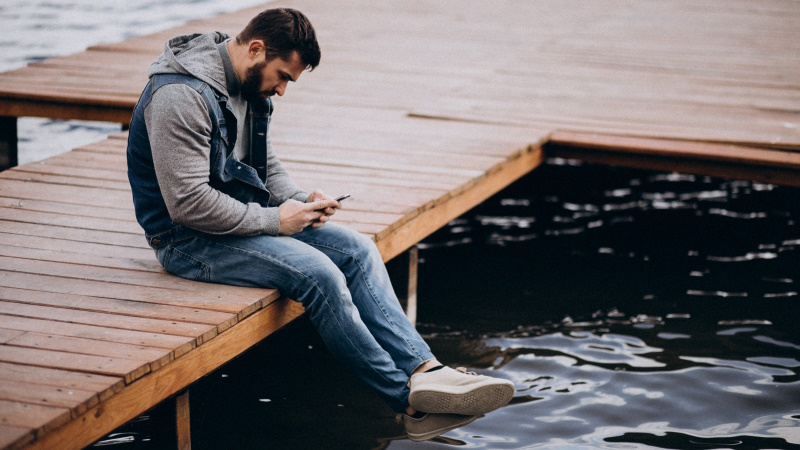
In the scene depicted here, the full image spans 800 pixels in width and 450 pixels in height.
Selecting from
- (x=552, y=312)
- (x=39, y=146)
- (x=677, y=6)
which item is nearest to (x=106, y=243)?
(x=552, y=312)

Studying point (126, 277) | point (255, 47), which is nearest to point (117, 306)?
point (126, 277)

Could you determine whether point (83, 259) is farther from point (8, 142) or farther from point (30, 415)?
point (8, 142)

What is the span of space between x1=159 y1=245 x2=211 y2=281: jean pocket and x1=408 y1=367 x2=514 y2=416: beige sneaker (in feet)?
2.59

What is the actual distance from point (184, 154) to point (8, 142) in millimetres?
3973

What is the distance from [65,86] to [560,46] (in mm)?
4096

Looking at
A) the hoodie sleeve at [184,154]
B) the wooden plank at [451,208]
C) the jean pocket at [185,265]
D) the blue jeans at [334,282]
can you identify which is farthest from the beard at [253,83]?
the wooden plank at [451,208]

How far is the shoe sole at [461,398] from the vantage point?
2.95 meters

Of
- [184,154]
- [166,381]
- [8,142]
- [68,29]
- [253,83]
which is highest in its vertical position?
[68,29]

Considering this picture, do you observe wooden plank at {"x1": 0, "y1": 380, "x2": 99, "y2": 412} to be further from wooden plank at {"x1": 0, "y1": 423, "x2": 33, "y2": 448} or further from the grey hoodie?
the grey hoodie

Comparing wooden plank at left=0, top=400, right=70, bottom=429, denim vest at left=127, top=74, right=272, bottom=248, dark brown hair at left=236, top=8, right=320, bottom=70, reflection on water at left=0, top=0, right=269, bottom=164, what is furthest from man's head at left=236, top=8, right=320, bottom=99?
reflection on water at left=0, top=0, right=269, bottom=164

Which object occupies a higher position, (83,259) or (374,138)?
(374,138)

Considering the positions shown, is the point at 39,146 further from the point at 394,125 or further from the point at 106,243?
the point at 106,243

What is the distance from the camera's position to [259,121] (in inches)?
126

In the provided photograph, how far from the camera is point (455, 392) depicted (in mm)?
2953
